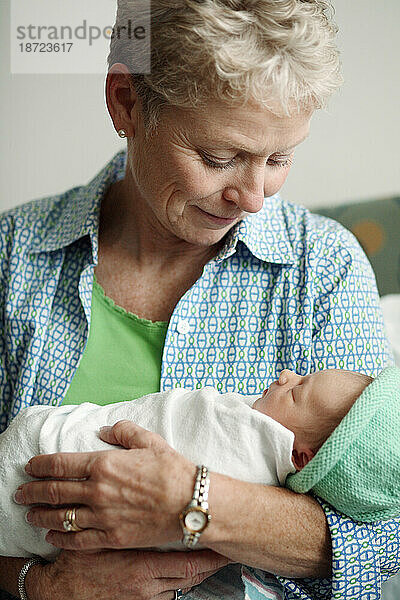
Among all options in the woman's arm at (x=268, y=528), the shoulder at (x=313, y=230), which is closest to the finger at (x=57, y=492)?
the woman's arm at (x=268, y=528)

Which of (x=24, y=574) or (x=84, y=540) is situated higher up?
(x=84, y=540)

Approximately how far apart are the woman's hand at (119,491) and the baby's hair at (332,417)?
218 millimetres

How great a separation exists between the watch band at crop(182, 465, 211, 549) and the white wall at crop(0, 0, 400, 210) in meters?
1.34

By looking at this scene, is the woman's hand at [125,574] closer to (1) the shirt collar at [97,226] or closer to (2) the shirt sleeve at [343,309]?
(2) the shirt sleeve at [343,309]

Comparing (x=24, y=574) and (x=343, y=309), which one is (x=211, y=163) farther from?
(x=24, y=574)

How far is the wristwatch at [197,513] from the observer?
1.12 m

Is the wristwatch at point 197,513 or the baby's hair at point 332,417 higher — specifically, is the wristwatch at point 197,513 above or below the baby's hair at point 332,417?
below

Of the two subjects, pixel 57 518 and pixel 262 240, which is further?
pixel 262 240

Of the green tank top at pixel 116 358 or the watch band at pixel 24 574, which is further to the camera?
the green tank top at pixel 116 358

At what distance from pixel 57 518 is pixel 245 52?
903mm

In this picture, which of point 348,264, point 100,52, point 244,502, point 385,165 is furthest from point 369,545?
point 100,52

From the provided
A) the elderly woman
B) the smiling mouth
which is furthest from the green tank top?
the smiling mouth

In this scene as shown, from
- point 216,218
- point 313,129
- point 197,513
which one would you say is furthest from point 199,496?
point 313,129

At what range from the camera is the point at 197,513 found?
112 centimetres
